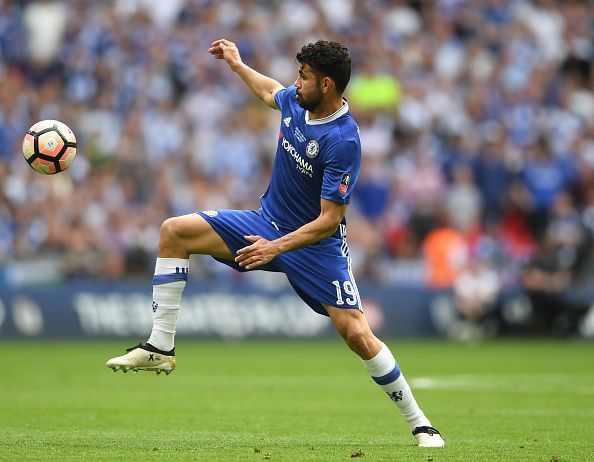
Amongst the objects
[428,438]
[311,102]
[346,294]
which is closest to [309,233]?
[346,294]

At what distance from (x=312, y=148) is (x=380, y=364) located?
5.90ft

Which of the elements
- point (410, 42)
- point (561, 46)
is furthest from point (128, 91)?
point (561, 46)

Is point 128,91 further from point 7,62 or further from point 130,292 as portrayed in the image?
point 130,292

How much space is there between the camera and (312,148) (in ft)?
30.9

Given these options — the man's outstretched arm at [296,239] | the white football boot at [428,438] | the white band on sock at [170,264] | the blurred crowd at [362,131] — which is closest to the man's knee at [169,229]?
the white band on sock at [170,264]

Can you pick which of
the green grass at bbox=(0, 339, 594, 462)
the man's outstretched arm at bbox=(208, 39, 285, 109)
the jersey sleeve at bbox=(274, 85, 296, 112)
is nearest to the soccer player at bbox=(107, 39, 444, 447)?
the jersey sleeve at bbox=(274, 85, 296, 112)

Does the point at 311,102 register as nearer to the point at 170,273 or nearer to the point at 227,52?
the point at 227,52

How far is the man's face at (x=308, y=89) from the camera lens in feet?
30.4

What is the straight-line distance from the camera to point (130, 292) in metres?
21.7

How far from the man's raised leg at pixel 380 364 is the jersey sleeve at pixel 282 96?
5.87 ft

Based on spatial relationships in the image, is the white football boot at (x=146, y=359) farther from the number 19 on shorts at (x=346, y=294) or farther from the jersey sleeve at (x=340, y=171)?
the jersey sleeve at (x=340, y=171)

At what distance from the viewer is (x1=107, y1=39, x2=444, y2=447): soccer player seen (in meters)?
9.23

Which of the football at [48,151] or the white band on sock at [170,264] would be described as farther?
the football at [48,151]

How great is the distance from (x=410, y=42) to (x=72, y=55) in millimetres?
7449
